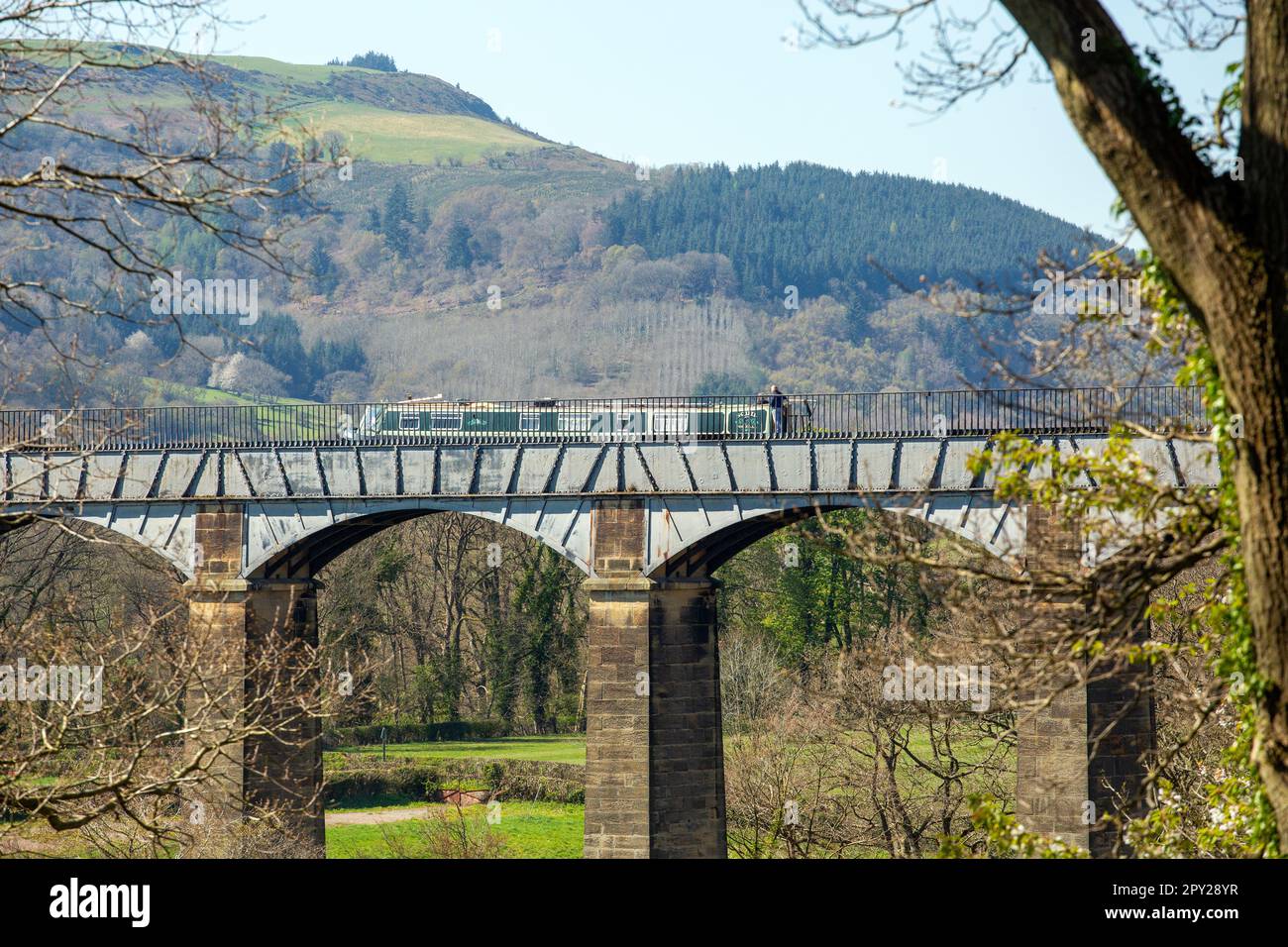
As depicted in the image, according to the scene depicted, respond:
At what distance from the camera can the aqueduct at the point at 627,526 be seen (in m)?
30.9

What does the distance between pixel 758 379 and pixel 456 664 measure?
332 feet

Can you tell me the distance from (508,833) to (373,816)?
17.1 ft

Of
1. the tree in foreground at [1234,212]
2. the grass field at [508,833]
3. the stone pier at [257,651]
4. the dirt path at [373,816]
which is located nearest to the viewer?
the tree in foreground at [1234,212]

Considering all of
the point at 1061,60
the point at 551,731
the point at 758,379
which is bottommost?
the point at 551,731

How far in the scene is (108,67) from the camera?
444 inches

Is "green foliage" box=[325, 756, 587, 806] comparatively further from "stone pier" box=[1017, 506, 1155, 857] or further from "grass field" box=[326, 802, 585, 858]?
"stone pier" box=[1017, 506, 1155, 857]

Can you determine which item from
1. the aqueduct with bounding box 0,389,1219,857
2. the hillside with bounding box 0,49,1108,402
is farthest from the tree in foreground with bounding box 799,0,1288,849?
the hillside with bounding box 0,49,1108,402

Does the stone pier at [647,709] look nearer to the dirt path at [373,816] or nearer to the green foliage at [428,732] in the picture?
the dirt path at [373,816]

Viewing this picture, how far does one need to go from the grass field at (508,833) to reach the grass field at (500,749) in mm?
4385

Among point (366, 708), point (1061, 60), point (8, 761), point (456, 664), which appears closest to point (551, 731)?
point (456, 664)

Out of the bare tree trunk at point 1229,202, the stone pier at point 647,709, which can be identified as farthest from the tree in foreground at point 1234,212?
the stone pier at point 647,709

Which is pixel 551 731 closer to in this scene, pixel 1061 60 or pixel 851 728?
pixel 851 728

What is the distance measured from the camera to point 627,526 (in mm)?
34188

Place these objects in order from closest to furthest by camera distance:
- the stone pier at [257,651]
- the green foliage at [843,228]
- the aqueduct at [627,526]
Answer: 1. the aqueduct at [627,526]
2. the stone pier at [257,651]
3. the green foliage at [843,228]
